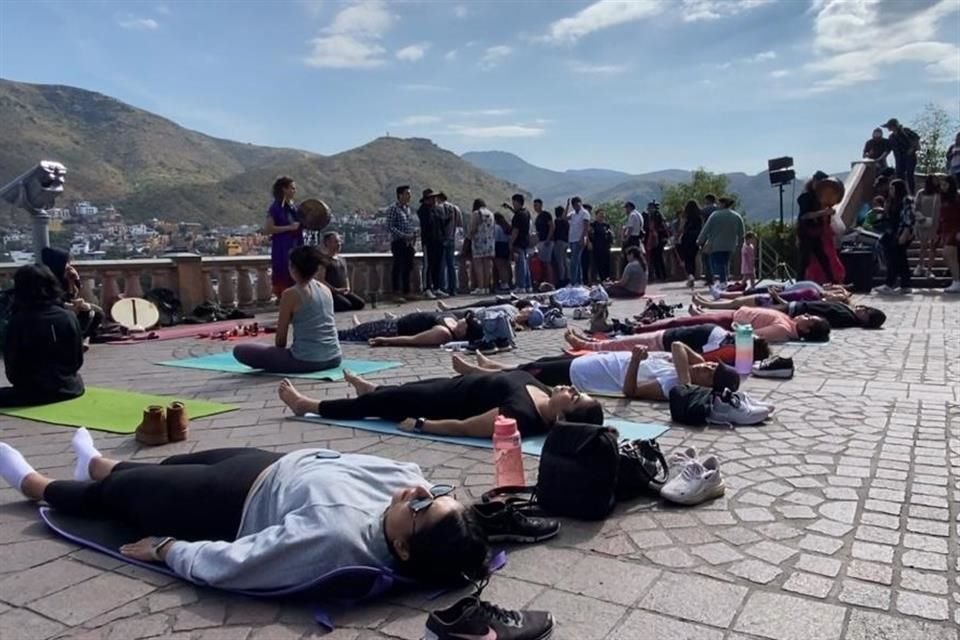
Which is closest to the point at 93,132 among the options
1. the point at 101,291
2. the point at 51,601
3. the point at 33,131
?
the point at 33,131

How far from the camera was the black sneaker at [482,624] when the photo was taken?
2287 mm

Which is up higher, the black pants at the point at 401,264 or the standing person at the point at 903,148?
the standing person at the point at 903,148

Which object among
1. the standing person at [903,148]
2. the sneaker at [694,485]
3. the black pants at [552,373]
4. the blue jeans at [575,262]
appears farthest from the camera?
the standing person at [903,148]

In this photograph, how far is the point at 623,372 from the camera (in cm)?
616

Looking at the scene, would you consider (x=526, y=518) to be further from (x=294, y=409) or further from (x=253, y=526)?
(x=294, y=409)

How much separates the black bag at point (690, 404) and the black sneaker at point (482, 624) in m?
2.99

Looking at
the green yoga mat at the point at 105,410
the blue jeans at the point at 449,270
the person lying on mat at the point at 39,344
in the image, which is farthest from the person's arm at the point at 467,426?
the blue jeans at the point at 449,270

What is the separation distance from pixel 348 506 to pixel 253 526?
1.53 ft

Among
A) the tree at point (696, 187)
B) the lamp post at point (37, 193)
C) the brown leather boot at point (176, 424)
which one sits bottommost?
the brown leather boot at point (176, 424)

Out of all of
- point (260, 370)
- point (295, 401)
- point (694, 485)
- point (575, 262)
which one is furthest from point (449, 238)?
point (694, 485)

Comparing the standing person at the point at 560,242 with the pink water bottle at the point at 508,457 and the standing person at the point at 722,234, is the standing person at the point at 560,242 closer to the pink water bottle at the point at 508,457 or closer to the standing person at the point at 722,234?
the standing person at the point at 722,234

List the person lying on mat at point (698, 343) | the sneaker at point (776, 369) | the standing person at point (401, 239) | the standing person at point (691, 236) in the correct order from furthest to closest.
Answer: the standing person at point (691, 236)
the standing person at point (401, 239)
the person lying on mat at point (698, 343)
the sneaker at point (776, 369)

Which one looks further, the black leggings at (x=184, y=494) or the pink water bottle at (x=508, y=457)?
the pink water bottle at (x=508, y=457)

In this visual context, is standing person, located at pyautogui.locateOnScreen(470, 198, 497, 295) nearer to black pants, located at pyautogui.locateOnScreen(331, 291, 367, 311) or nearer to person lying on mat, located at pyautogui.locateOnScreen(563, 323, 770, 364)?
black pants, located at pyautogui.locateOnScreen(331, 291, 367, 311)
